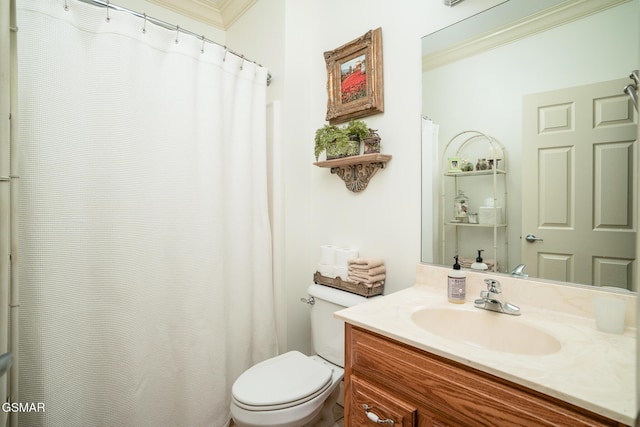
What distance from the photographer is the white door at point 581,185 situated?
0.91 m

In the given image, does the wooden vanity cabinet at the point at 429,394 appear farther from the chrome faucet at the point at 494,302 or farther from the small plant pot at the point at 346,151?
the small plant pot at the point at 346,151

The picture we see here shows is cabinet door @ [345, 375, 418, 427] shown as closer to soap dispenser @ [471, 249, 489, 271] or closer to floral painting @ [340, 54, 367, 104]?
soap dispenser @ [471, 249, 489, 271]

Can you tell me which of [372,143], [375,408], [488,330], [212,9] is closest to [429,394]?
[375,408]

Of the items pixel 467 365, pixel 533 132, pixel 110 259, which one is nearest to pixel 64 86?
pixel 110 259

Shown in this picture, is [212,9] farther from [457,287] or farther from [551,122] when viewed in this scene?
[457,287]

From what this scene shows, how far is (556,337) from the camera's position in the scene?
854 mm

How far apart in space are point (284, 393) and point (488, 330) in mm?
796

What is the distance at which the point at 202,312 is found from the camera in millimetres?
1452

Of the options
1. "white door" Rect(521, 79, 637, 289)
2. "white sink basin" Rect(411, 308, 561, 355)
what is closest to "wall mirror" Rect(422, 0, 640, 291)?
"white door" Rect(521, 79, 637, 289)

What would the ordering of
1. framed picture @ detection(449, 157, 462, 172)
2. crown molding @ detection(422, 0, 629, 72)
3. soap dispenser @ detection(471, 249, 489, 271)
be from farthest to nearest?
1. framed picture @ detection(449, 157, 462, 172)
2. soap dispenser @ detection(471, 249, 489, 271)
3. crown molding @ detection(422, 0, 629, 72)

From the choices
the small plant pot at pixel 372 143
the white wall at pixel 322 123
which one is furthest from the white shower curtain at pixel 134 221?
the small plant pot at pixel 372 143

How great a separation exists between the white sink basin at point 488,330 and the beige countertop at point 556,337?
0.02 meters

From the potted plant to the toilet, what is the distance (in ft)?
2.42

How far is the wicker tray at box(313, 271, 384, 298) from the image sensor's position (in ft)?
4.76
